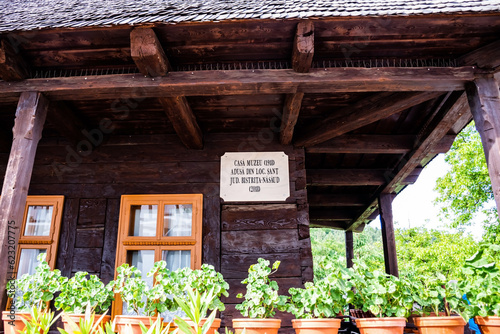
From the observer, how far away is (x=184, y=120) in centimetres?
484

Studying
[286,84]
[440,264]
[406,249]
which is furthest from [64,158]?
[406,249]

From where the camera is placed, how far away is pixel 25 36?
3910 mm

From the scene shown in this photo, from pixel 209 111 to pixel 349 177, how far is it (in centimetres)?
357

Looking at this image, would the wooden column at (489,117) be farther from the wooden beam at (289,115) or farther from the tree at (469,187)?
the tree at (469,187)

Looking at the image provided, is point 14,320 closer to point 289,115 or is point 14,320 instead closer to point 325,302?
point 325,302

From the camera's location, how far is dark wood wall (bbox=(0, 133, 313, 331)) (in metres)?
5.31

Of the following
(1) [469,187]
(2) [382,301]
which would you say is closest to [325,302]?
(2) [382,301]

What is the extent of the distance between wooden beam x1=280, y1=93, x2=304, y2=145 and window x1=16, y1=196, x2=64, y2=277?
10.8ft

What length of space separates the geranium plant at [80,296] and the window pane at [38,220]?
95.4 inches

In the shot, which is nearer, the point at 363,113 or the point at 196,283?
the point at 196,283

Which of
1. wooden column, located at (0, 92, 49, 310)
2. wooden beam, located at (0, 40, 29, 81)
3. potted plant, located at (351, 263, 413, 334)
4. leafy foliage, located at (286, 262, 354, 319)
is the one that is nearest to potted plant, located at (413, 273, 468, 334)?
potted plant, located at (351, 263, 413, 334)

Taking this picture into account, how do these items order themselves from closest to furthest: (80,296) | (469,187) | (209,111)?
(80,296) < (209,111) < (469,187)

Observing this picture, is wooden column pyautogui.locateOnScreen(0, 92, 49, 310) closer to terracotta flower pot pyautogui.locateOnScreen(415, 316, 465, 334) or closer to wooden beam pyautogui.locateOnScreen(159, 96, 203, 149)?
wooden beam pyautogui.locateOnScreen(159, 96, 203, 149)

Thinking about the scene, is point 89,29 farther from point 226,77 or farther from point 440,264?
point 440,264
